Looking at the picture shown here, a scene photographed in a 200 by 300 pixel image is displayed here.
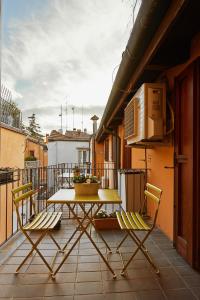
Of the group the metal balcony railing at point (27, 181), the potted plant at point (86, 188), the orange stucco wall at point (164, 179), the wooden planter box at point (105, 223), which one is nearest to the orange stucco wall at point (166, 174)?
the orange stucco wall at point (164, 179)

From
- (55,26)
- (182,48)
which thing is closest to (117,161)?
(55,26)

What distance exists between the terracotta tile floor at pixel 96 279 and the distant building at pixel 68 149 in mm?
17012

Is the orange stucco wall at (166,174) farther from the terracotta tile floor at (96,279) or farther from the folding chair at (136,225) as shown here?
the folding chair at (136,225)

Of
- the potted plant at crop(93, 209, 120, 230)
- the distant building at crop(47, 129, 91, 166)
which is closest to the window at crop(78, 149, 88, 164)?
the distant building at crop(47, 129, 91, 166)

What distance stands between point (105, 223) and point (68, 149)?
1643 cm

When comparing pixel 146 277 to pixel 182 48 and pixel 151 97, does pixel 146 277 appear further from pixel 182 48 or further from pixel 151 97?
pixel 182 48

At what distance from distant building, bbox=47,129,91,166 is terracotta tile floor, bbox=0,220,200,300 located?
17.0 metres

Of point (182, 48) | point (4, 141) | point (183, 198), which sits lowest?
point (183, 198)

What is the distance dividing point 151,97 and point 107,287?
6.77ft

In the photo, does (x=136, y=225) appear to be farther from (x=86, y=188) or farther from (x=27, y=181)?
(x=27, y=181)

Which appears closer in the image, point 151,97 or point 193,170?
point 193,170

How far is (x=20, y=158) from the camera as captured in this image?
10.3 meters

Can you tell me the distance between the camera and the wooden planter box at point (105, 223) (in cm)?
364

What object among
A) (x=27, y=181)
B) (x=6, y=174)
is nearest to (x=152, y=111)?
(x=6, y=174)
